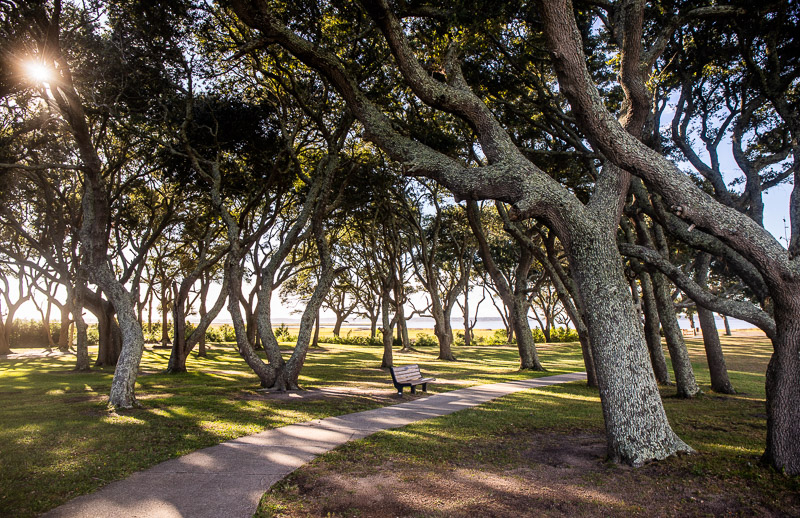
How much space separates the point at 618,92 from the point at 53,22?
1392 centimetres

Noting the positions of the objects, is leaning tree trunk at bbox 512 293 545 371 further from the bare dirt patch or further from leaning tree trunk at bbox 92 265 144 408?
leaning tree trunk at bbox 92 265 144 408

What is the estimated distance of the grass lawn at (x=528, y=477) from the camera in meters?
4.31

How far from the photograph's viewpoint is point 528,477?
525cm

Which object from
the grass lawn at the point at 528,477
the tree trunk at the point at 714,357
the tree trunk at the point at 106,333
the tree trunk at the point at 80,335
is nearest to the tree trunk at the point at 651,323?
the tree trunk at the point at 714,357

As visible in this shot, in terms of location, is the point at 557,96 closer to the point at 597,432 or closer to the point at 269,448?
the point at 597,432

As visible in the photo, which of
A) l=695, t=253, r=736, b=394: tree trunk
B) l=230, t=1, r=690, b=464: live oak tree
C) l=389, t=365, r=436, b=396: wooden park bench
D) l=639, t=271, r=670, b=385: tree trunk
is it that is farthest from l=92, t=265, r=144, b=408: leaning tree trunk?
l=695, t=253, r=736, b=394: tree trunk

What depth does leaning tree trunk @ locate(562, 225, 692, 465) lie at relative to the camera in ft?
18.0

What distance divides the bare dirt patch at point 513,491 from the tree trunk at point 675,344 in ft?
21.9

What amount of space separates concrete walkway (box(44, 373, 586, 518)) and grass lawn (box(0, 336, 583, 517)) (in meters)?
0.37

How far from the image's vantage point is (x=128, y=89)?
1254cm

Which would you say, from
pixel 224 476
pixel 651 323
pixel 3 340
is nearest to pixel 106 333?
pixel 3 340

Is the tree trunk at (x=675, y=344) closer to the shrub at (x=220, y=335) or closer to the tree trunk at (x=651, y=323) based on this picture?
the tree trunk at (x=651, y=323)

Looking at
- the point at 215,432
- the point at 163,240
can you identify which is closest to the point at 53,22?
the point at 215,432

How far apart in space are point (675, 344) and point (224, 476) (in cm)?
1056
